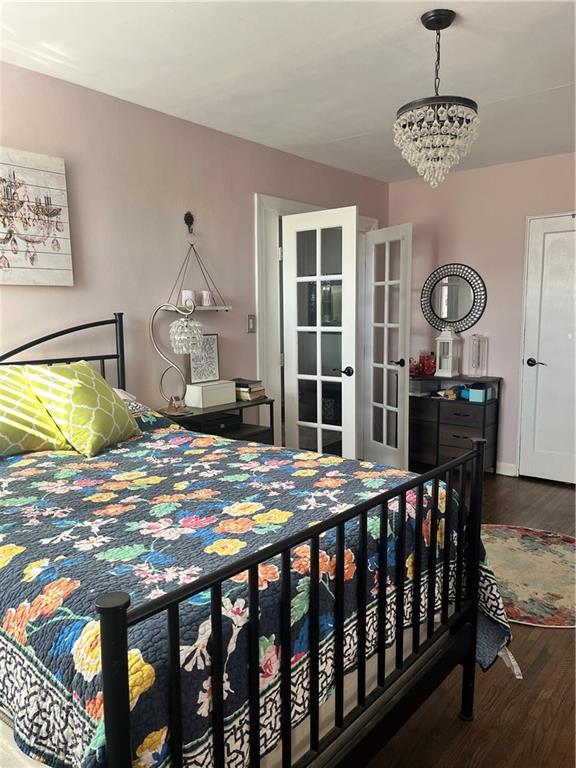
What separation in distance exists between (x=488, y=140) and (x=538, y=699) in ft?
11.3

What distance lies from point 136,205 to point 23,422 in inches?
59.8

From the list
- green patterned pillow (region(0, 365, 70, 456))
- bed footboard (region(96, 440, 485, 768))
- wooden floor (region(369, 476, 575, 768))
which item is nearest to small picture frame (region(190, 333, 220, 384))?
green patterned pillow (region(0, 365, 70, 456))

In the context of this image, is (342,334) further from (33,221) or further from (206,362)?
(33,221)

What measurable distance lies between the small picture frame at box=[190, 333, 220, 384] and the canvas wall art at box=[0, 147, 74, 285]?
969 millimetres

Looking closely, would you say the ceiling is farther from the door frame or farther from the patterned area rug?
the patterned area rug

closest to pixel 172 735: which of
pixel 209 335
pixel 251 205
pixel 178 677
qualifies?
pixel 178 677

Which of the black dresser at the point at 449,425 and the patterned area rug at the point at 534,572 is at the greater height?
the black dresser at the point at 449,425

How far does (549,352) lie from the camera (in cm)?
460

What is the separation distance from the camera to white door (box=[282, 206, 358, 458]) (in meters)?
4.09

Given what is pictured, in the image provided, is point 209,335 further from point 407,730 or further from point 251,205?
point 407,730

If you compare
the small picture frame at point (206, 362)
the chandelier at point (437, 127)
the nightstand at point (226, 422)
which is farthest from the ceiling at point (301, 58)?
the nightstand at point (226, 422)

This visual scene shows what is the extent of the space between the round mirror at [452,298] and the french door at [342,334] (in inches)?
21.2

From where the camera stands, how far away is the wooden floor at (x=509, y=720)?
1821mm

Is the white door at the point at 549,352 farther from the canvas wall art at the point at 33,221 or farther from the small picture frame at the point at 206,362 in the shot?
the canvas wall art at the point at 33,221
